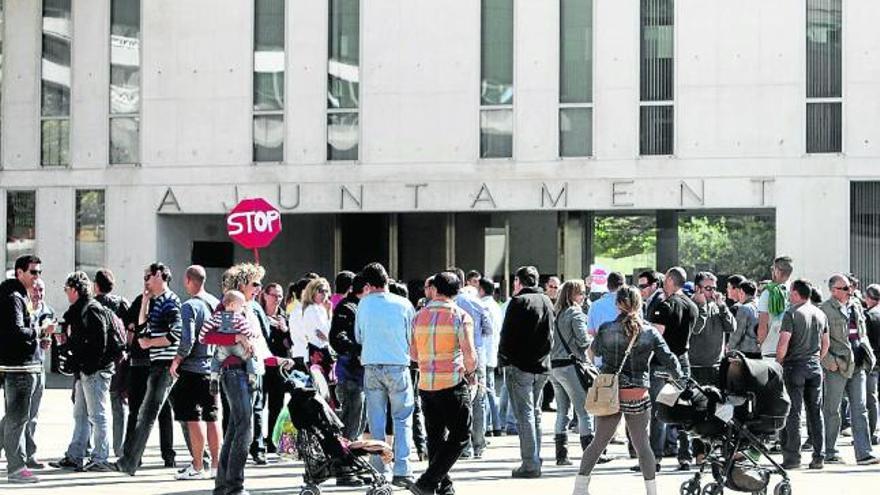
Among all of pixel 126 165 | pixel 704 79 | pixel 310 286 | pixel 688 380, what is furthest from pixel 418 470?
pixel 126 165

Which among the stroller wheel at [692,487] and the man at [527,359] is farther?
the man at [527,359]

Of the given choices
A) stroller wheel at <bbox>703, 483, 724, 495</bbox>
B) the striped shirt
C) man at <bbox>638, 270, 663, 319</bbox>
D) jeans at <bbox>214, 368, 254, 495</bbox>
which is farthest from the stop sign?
stroller wheel at <bbox>703, 483, 724, 495</bbox>

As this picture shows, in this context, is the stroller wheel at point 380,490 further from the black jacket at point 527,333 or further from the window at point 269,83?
the window at point 269,83

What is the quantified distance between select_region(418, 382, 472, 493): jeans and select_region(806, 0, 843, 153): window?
62.3 feet

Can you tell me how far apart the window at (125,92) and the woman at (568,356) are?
18.5 meters

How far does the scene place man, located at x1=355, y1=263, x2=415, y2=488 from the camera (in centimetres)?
1530

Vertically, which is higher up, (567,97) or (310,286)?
(567,97)

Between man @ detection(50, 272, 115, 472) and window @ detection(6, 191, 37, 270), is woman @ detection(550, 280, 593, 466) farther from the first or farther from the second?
window @ detection(6, 191, 37, 270)

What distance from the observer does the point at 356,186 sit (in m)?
33.7

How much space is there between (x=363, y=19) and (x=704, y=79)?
22.0 feet

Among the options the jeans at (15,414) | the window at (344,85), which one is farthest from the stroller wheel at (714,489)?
the window at (344,85)

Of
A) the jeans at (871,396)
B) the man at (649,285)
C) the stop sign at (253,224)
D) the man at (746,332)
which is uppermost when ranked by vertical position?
the stop sign at (253,224)

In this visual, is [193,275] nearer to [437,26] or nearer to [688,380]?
[688,380]

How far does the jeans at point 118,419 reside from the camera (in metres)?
18.2
